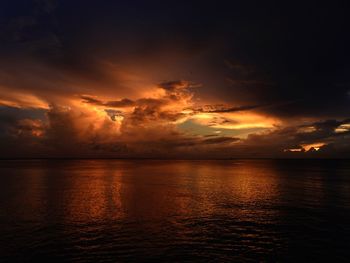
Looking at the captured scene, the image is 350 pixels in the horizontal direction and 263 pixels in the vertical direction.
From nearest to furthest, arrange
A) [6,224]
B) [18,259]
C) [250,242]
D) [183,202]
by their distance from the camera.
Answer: [18,259]
[250,242]
[6,224]
[183,202]

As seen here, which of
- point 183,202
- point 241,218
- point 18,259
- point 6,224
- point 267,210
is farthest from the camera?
point 183,202

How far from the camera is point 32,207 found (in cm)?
5688

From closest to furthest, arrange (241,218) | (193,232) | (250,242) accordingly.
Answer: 1. (250,242)
2. (193,232)
3. (241,218)

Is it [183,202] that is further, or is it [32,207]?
[183,202]

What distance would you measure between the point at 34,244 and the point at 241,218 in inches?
1186

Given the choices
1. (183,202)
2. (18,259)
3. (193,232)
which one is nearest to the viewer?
(18,259)

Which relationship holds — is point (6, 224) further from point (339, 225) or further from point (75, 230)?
point (339, 225)

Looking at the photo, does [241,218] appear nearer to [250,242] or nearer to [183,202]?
[250,242]

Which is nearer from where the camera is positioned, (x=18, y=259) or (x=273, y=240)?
(x=18, y=259)

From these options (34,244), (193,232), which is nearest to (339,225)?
(193,232)

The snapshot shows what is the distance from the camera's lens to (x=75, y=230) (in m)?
40.6

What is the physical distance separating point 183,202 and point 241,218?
1760 cm

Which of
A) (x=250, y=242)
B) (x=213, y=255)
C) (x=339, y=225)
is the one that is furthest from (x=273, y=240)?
(x=339, y=225)

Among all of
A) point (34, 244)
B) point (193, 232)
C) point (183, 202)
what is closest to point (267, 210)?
point (183, 202)
